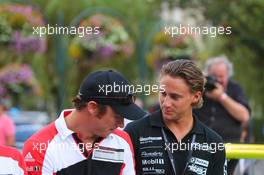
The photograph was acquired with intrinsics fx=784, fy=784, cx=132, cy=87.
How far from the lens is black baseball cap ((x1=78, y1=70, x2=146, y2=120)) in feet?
12.5

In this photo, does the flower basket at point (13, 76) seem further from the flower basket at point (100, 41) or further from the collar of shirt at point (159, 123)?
the collar of shirt at point (159, 123)

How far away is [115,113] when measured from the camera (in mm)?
3809

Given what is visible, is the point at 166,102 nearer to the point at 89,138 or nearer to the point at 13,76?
the point at 89,138

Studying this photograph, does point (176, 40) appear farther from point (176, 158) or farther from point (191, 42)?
point (176, 158)

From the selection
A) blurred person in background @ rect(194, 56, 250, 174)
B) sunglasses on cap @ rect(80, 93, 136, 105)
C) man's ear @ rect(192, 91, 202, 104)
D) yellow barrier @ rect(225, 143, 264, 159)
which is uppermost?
blurred person in background @ rect(194, 56, 250, 174)

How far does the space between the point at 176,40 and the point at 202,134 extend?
471 inches

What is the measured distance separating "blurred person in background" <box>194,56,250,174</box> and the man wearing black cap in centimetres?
297

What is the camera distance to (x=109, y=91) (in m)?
3.79

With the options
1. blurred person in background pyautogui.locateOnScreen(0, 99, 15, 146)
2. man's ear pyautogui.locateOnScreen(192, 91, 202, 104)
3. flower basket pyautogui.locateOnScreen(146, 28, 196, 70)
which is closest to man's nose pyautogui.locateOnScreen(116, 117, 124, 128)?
man's ear pyautogui.locateOnScreen(192, 91, 202, 104)

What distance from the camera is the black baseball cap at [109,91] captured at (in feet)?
12.5

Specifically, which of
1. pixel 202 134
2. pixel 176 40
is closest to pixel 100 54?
pixel 176 40

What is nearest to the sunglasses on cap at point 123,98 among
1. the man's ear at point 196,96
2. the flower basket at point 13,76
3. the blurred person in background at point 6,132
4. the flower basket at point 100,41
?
the man's ear at point 196,96

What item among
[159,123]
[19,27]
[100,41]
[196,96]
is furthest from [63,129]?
[100,41]

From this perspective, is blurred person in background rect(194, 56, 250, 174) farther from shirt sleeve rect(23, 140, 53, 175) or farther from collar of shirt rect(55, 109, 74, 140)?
shirt sleeve rect(23, 140, 53, 175)
